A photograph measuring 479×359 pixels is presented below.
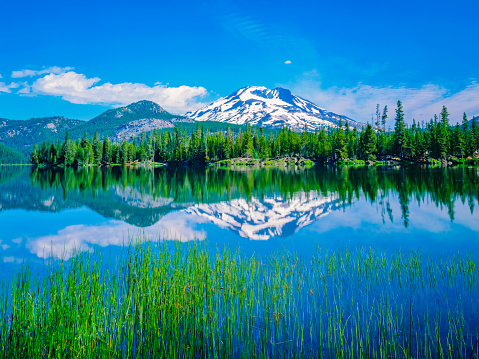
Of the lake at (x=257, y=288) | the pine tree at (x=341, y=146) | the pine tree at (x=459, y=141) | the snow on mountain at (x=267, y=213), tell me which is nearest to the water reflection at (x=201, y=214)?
the snow on mountain at (x=267, y=213)

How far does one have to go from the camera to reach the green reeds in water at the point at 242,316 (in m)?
6.28

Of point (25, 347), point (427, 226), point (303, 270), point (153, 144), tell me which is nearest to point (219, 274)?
point (303, 270)

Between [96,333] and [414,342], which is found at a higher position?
[96,333]

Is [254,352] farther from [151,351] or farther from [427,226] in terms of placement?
[427,226]

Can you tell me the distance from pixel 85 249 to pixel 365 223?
53.4 feet

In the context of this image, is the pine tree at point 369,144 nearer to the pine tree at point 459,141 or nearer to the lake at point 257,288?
the pine tree at point 459,141

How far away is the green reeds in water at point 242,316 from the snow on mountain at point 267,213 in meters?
7.81

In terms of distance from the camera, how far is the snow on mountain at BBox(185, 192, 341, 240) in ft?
61.9

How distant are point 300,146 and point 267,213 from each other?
11625cm

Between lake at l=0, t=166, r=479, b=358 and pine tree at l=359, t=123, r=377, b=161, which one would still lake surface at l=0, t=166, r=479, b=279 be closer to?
lake at l=0, t=166, r=479, b=358

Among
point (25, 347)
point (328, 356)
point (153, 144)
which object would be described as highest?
point (153, 144)

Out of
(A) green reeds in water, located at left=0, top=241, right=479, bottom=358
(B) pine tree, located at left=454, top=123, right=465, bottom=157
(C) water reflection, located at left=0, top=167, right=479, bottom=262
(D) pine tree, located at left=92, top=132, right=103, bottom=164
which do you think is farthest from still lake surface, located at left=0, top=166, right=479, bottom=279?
(D) pine tree, located at left=92, top=132, right=103, bottom=164

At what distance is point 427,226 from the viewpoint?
727 inches

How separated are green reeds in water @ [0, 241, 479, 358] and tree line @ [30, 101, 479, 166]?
103 m
